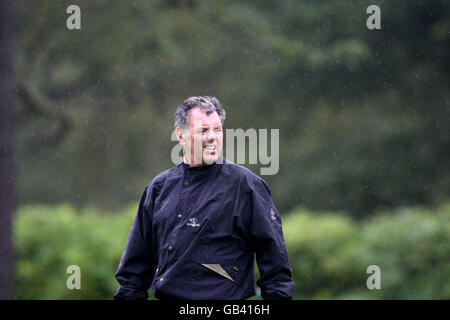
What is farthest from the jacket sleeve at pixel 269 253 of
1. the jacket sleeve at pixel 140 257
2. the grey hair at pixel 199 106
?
the jacket sleeve at pixel 140 257

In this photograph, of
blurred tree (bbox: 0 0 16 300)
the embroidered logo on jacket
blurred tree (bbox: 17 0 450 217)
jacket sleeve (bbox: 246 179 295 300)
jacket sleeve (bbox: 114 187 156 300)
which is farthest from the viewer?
blurred tree (bbox: 17 0 450 217)

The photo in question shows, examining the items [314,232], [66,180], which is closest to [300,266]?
[314,232]

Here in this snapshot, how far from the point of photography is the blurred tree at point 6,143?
698cm

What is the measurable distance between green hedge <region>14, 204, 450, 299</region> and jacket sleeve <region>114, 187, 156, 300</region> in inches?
143

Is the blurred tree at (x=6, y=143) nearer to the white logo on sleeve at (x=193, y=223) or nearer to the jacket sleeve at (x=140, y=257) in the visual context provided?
the jacket sleeve at (x=140, y=257)

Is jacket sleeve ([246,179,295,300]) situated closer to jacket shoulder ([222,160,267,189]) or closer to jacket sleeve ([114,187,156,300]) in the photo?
jacket shoulder ([222,160,267,189])

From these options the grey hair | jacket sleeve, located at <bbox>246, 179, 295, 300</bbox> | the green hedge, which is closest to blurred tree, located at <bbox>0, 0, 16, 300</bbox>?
the green hedge

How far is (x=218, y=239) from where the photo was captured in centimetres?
343

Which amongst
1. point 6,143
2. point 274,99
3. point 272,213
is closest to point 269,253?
point 272,213

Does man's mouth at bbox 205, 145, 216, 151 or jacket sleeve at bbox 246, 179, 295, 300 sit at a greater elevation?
man's mouth at bbox 205, 145, 216, 151

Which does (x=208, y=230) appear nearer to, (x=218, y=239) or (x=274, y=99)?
(x=218, y=239)

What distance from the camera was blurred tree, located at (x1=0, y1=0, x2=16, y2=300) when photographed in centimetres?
698
